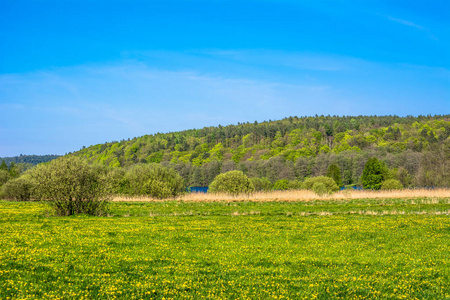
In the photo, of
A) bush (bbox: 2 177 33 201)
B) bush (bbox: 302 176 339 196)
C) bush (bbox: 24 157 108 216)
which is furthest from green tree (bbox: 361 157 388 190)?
bush (bbox: 24 157 108 216)

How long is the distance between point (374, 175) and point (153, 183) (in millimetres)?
60755

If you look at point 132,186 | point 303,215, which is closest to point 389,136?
point 132,186

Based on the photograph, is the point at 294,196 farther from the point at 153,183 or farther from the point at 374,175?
the point at 374,175

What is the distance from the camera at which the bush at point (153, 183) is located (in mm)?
54031

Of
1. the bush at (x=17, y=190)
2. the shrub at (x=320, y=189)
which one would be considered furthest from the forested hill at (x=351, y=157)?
the bush at (x=17, y=190)

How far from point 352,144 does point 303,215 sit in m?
155

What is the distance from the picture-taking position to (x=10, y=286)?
1027 centimetres

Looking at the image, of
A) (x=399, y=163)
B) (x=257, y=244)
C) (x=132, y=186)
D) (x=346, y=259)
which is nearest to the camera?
(x=346, y=259)

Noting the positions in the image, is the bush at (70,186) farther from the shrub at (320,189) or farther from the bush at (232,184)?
the shrub at (320,189)

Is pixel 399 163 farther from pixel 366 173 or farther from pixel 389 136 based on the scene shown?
pixel 389 136

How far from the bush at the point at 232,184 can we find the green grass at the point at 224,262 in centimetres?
3235

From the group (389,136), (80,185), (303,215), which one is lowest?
(303,215)

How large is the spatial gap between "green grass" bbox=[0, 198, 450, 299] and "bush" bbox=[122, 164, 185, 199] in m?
31.4

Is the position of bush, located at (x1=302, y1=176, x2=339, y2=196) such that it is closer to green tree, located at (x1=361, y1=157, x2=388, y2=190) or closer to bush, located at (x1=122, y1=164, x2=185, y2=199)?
bush, located at (x1=122, y1=164, x2=185, y2=199)
